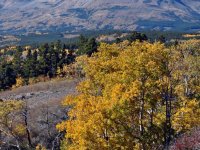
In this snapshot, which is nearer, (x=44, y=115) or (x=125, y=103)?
(x=125, y=103)

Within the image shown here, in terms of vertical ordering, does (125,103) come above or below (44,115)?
above

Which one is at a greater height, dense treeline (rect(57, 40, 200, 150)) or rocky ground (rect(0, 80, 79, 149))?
dense treeline (rect(57, 40, 200, 150))

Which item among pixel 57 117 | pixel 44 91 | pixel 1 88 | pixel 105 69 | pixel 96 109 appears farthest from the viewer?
pixel 1 88

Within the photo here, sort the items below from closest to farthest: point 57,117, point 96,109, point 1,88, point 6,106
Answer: point 96,109 < point 6,106 < point 57,117 < point 1,88

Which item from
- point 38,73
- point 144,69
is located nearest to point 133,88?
point 144,69

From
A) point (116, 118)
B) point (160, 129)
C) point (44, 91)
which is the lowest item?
point (44, 91)

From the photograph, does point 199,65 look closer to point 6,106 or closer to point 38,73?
point 6,106

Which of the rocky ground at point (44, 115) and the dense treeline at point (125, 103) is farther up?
the dense treeline at point (125, 103)

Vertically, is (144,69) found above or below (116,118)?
above

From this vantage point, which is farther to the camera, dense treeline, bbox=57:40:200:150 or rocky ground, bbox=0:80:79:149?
rocky ground, bbox=0:80:79:149

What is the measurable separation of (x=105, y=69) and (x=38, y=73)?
77985 millimetres

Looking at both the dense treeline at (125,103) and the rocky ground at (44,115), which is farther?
the rocky ground at (44,115)

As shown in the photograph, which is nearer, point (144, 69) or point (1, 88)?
point (144, 69)

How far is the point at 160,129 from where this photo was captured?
35.8 metres
